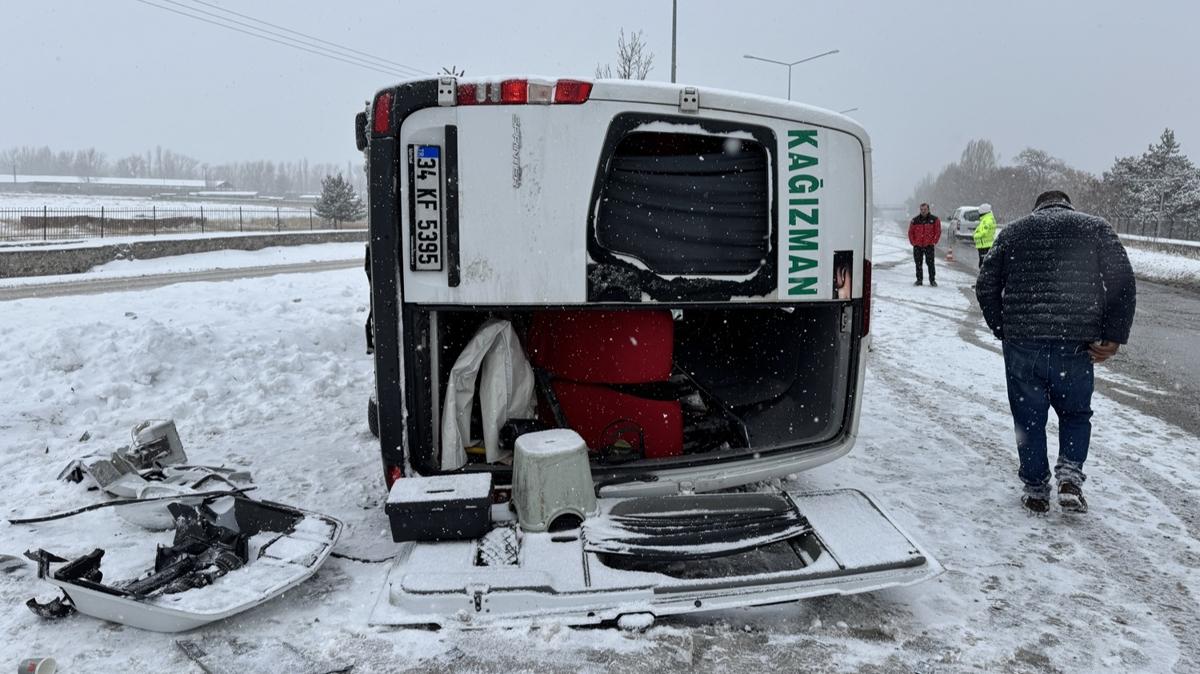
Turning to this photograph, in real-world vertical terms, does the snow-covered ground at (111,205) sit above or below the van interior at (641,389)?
above

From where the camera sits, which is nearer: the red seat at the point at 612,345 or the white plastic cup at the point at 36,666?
the white plastic cup at the point at 36,666

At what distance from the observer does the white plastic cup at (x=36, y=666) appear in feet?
8.50

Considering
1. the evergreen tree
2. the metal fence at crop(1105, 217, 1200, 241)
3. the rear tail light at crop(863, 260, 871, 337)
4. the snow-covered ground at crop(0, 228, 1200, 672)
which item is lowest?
the snow-covered ground at crop(0, 228, 1200, 672)

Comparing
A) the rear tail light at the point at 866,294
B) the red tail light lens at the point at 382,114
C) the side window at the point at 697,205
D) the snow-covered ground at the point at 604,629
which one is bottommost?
the snow-covered ground at the point at 604,629

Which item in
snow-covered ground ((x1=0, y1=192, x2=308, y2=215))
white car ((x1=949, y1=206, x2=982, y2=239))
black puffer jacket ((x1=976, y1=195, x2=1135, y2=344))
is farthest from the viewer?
snow-covered ground ((x1=0, y1=192, x2=308, y2=215))

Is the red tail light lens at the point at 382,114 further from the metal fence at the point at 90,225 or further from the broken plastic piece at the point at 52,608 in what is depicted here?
the metal fence at the point at 90,225

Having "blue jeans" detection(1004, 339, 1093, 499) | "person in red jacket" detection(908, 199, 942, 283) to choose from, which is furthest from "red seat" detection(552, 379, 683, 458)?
"person in red jacket" detection(908, 199, 942, 283)

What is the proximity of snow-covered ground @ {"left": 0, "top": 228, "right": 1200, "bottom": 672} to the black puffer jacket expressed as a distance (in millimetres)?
1091

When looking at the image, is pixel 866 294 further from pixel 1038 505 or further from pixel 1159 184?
pixel 1159 184

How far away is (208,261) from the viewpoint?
25359mm

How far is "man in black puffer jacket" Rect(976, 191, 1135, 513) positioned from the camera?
430cm

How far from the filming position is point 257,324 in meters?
8.15

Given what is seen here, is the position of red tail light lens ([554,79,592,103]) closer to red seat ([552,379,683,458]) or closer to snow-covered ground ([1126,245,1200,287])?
red seat ([552,379,683,458])

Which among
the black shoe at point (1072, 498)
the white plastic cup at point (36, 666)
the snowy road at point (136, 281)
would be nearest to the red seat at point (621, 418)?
the black shoe at point (1072, 498)
